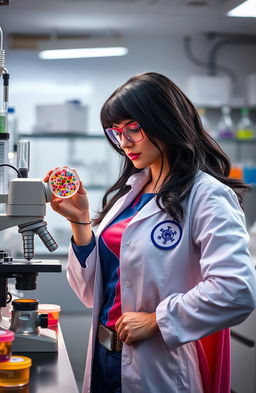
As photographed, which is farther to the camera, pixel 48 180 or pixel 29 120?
pixel 29 120

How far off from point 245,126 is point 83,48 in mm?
1734

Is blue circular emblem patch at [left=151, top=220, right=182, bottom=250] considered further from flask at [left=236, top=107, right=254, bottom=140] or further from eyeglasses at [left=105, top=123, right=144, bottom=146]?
flask at [left=236, top=107, right=254, bottom=140]

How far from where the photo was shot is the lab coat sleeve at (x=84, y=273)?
1845 mm

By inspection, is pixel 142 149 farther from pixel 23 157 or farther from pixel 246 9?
pixel 246 9

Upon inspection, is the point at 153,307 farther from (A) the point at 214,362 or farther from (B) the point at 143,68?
(B) the point at 143,68

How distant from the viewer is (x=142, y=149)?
173 centimetres

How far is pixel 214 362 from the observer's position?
175 cm

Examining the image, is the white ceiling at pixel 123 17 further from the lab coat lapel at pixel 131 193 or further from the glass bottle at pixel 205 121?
the lab coat lapel at pixel 131 193

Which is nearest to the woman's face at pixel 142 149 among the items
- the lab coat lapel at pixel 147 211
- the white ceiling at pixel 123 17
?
the lab coat lapel at pixel 147 211

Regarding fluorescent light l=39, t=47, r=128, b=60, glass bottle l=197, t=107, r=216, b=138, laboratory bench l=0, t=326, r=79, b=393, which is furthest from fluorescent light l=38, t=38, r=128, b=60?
laboratory bench l=0, t=326, r=79, b=393

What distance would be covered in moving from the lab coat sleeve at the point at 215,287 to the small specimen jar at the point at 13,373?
15.5 inches

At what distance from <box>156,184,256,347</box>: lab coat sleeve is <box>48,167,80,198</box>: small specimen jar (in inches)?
14.6

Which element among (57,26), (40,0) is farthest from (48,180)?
(57,26)

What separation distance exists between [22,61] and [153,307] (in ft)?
14.5
